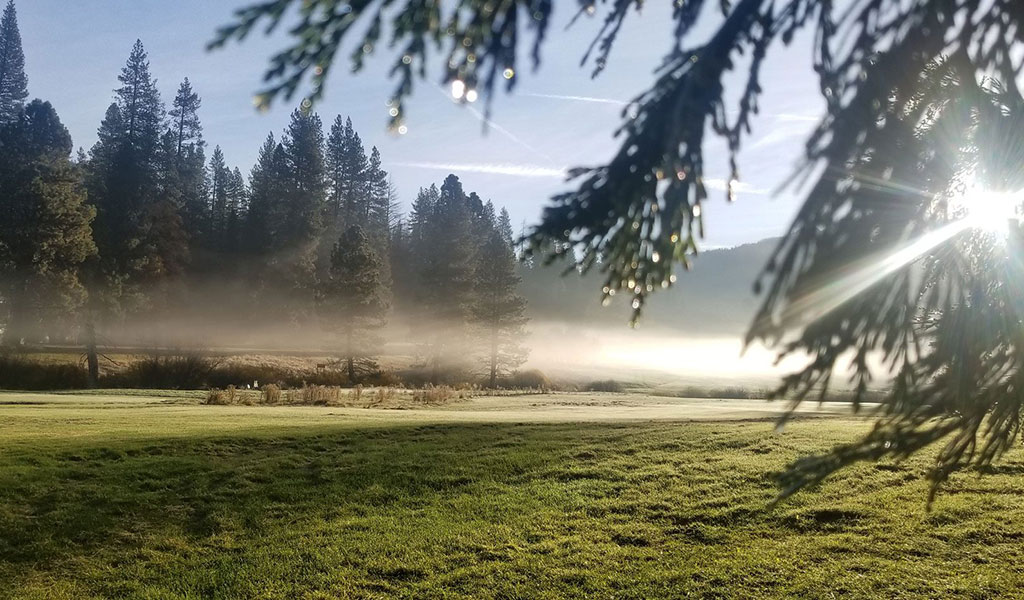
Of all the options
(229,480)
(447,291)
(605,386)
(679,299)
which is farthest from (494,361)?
(679,299)

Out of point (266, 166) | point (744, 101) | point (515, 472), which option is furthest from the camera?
point (266, 166)

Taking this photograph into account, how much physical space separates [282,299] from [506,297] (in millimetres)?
19847

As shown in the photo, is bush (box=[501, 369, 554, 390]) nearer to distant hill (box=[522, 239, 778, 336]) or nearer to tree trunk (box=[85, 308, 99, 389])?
distant hill (box=[522, 239, 778, 336])

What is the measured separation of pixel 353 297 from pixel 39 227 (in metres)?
16.6

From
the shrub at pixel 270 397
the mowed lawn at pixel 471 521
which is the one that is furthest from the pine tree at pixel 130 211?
the mowed lawn at pixel 471 521

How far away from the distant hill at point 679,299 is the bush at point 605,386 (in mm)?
5499

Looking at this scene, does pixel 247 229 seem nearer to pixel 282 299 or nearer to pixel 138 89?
pixel 282 299

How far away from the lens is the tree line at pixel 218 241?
33.7 m

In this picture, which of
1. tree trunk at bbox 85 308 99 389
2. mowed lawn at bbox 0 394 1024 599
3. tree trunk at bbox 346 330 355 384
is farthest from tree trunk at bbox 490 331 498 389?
mowed lawn at bbox 0 394 1024 599

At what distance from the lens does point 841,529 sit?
8.48 meters

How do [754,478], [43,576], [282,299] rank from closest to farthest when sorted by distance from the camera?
[43,576], [754,478], [282,299]

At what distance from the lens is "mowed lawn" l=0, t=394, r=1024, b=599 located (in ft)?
24.0

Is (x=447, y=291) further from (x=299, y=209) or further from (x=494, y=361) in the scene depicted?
(x=299, y=209)

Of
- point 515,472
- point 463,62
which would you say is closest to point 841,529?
point 515,472
